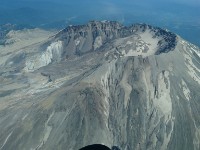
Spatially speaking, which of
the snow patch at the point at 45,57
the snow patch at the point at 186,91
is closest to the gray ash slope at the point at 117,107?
the snow patch at the point at 186,91

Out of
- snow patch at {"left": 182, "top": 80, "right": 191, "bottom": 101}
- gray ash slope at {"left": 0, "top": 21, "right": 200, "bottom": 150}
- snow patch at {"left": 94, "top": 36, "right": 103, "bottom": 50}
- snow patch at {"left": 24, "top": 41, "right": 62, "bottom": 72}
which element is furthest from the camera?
snow patch at {"left": 94, "top": 36, "right": 103, "bottom": 50}

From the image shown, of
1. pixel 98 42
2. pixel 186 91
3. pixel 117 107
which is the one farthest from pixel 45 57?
pixel 186 91

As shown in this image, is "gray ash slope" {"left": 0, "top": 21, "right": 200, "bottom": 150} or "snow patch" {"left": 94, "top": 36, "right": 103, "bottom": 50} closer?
"gray ash slope" {"left": 0, "top": 21, "right": 200, "bottom": 150}

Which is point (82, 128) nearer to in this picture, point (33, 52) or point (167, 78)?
point (167, 78)

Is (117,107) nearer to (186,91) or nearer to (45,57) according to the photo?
Answer: (186,91)

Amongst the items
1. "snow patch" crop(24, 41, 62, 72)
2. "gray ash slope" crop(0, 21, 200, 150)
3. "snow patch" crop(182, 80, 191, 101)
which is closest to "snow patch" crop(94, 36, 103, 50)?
"snow patch" crop(24, 41, 62, 72)

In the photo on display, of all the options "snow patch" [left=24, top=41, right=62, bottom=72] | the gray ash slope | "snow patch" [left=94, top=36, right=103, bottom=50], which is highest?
the gray ash slope

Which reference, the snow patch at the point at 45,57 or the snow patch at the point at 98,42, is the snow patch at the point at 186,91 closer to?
the snow patch at the point at 98,42

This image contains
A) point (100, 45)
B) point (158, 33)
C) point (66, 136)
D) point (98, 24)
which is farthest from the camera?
point (98, 24)

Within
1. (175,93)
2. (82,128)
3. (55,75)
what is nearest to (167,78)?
(175,93)

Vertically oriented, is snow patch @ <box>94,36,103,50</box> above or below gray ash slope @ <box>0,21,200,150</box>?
below

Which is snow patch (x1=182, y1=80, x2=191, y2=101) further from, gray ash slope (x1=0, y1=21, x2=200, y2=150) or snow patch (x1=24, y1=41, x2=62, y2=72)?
snow patch (x1=24, y1=41, x2=62, y2=72)
